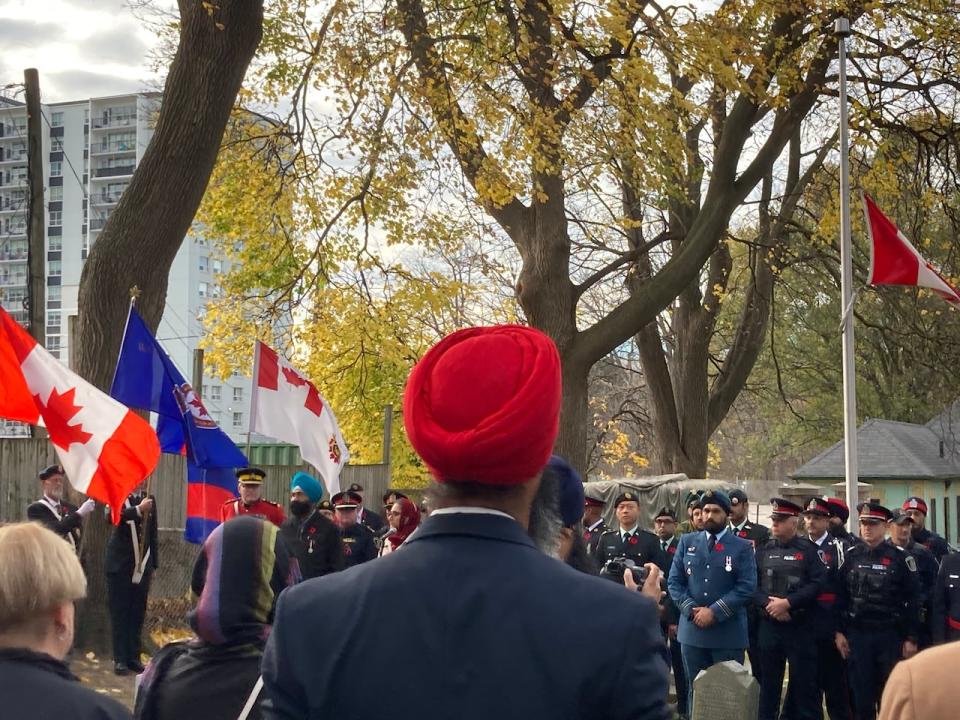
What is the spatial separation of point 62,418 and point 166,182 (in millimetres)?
5193

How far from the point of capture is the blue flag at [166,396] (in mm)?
9734

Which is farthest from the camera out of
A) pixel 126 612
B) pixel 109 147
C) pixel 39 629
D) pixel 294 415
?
pixel 109 147

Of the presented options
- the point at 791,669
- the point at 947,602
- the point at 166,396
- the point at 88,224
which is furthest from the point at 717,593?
the point at 88,224

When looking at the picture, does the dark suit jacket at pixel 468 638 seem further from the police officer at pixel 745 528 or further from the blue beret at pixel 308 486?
the blue beret at pixel 308 486

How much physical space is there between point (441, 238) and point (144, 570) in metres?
8.41

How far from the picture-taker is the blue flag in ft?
31.9

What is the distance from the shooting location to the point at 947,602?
10.6 metres

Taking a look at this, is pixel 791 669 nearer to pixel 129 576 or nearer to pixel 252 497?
pixel 252 497

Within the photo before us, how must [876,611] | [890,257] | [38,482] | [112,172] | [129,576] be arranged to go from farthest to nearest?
1. [112,172]
2. [38,482]
3. [890,257]
4. [129,576]
5. [876,611]

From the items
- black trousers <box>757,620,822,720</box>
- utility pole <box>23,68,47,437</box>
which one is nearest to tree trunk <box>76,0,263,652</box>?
utility pole <box>23,68,47,437</box>

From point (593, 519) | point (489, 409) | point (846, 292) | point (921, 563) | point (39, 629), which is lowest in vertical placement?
point (921, 563)

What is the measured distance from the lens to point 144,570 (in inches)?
504

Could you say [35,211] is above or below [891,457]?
above

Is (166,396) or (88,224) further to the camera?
(88,224)
